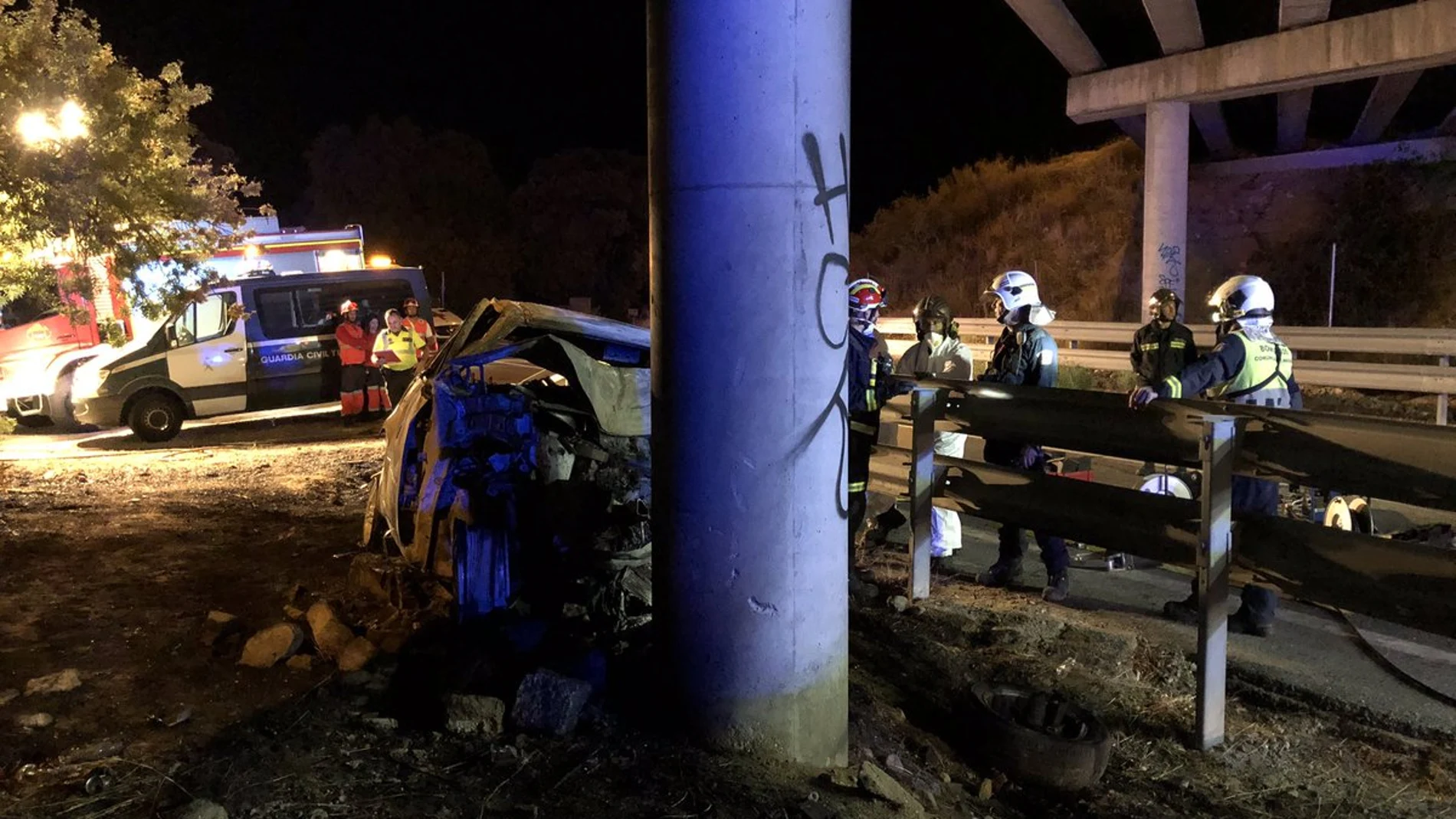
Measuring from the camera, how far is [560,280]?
46.5 metres

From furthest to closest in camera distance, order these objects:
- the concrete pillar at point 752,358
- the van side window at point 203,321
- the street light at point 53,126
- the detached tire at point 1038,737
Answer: the van side window at point 203,321
the street light at point 53,126
the detached tire at point 1038,737
the concrete pillar at point 752,358

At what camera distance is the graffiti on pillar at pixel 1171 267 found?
21.2m

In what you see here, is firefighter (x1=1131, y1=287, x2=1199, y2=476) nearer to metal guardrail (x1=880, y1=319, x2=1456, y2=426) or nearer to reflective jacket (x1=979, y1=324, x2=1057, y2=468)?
reflective jacket (x1=979, y1=324, x2=1057, y2=468)

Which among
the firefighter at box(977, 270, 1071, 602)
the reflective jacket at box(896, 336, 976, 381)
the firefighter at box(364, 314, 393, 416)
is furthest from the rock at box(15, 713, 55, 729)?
the firefighter at box(364, 314, 393, 416)

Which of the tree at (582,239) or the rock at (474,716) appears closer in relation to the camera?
the rock at (474,716)

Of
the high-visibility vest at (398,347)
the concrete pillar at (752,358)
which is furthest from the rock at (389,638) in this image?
the high-visibility vest at (398,347)

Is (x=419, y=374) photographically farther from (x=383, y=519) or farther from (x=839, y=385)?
(x=839, y=385)

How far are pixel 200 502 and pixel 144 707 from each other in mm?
4536

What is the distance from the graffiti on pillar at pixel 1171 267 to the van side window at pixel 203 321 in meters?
16.8

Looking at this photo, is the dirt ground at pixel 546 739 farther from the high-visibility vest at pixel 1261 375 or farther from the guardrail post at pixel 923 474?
the high-visibility vest at pixel 1261 375

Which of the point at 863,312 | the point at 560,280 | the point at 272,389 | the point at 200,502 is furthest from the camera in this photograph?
the point at 560,280

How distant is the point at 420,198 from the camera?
151ft

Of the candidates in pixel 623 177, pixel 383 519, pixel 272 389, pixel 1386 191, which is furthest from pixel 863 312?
pixel 623 177

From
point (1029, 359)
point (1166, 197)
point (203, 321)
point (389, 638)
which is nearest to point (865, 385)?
point (1029, 359)
